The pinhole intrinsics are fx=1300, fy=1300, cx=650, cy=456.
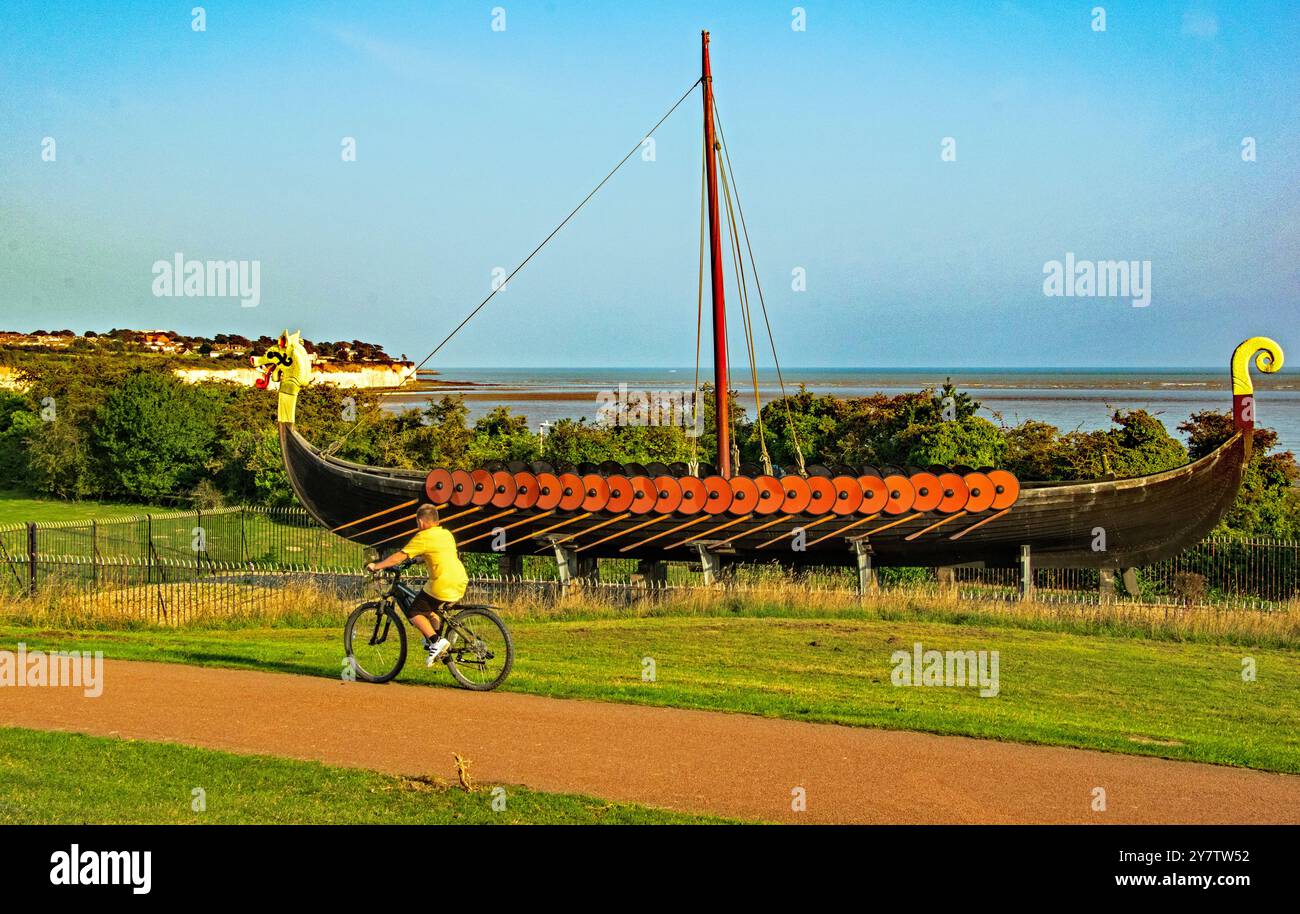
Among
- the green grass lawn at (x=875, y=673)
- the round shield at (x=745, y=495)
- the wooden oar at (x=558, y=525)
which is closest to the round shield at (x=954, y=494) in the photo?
the round shield at (x=745, y=495)

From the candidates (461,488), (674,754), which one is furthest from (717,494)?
(674,754)

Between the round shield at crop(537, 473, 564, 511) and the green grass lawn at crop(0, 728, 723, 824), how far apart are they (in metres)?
14.1

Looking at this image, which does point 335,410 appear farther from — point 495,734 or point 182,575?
point 495,734

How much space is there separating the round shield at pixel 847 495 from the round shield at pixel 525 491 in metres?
5.44

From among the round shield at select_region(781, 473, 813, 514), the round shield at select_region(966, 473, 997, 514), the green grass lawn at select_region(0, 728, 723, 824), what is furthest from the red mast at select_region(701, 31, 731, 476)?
the green grass lawn at select_region(0, 728, 723, 824)

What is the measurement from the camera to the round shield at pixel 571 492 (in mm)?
23578

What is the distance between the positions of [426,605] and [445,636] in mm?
339

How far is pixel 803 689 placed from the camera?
518 inches

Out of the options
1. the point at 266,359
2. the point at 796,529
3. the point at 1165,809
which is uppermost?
the point at 266,359

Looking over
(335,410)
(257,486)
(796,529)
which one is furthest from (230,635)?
(335,410)

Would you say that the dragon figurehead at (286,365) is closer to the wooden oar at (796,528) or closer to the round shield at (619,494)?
the round shield at (619,494)

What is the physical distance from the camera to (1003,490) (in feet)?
73.7

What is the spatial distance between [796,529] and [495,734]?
43.7 ft
